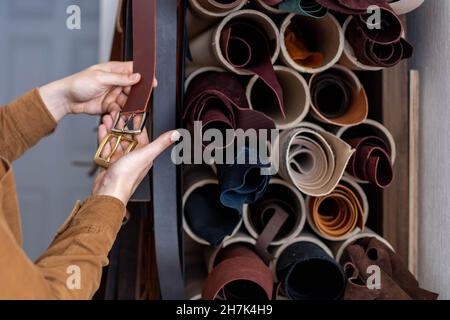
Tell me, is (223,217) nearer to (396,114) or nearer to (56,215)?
(396,114)

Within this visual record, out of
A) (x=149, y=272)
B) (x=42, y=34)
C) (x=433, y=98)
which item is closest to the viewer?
(x=433, y=98)

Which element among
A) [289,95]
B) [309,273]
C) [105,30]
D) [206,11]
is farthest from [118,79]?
[105,30]

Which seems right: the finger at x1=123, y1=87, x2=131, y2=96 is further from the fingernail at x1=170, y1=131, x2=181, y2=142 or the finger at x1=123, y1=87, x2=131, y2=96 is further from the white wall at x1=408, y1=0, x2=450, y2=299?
the white wall at x1=408, y1=0, x2=450, y2=299

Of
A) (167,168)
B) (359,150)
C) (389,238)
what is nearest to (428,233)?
(389,238)

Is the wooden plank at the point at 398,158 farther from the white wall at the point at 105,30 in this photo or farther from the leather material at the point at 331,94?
the white wall at the point at 105,30

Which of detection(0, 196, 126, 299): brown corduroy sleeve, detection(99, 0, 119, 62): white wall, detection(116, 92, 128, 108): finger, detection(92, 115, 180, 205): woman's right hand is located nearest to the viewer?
detection(0, 196, 126, 299): brown corduroy sleeve

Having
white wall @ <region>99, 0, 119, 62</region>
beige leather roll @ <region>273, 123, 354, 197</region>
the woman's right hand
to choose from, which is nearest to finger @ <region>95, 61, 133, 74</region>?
the woman's right hand

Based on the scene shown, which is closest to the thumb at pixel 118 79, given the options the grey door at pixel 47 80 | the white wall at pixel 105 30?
the white wall at pixel 105 30

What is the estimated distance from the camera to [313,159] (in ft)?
1.98

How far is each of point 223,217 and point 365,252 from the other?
0.21m

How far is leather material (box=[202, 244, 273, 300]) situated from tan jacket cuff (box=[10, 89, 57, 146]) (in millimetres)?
280

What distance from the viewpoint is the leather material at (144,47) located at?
480 millimetres

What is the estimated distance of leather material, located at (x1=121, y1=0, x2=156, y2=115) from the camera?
480 mm

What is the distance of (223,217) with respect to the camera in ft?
1.95
